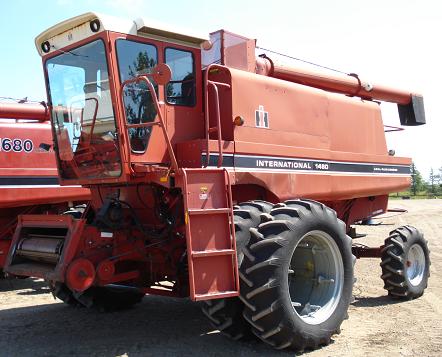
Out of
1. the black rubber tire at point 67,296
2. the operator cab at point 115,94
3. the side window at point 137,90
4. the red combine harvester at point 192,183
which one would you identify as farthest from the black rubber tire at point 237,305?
the black rubber tire at point 67,296

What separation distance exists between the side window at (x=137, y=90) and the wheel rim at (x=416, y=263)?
459cm

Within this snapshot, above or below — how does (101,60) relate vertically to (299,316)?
above

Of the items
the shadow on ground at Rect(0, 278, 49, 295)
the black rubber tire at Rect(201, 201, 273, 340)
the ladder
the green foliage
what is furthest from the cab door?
the green foliage

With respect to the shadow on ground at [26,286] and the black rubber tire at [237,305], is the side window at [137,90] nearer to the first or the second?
the black rubber tire at [237,305]

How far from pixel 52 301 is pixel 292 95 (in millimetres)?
4636

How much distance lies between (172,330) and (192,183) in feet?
6.61

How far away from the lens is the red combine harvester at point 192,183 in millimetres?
4855

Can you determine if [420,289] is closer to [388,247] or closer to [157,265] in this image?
[388,247]

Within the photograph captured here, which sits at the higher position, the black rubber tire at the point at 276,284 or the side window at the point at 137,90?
the side window at the point at 137,90

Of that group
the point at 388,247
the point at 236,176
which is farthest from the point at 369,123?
the point at 236,176

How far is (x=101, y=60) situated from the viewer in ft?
17.8

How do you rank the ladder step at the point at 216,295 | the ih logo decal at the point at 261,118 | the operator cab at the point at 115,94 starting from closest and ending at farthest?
the ladder step at the point at 216,295, the operator cab at the point at 115,94, the ih logo decal at the point at 261,118

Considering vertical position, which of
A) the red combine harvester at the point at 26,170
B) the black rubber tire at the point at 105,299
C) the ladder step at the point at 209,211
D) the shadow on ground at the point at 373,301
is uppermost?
the red combine harvester at the point at 26,170

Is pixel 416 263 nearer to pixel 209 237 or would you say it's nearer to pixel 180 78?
pixel 209 237
